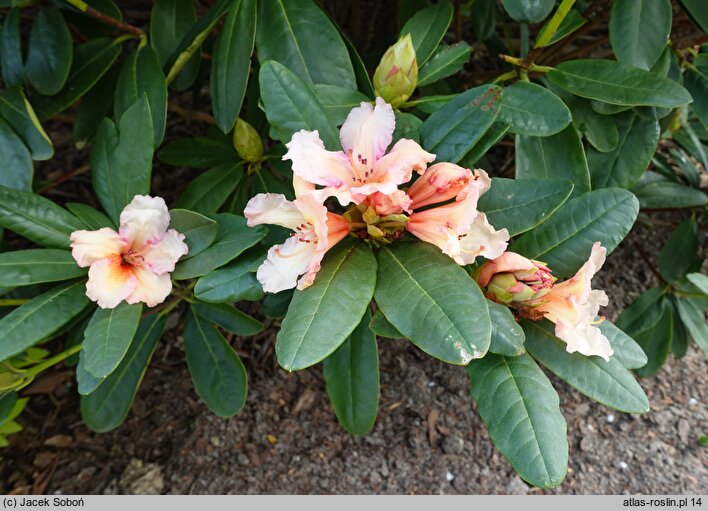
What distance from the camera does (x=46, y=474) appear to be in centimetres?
170

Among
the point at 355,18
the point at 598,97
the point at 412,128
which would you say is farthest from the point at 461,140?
the point at 355,18

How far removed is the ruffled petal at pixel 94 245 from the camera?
3.07 ft

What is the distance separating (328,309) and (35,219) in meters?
0.58

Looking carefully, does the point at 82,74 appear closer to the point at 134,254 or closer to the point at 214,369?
the point at 134,254

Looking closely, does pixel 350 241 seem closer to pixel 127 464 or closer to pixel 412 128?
pixel 412 128

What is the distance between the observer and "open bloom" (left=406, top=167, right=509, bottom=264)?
30.0 inches

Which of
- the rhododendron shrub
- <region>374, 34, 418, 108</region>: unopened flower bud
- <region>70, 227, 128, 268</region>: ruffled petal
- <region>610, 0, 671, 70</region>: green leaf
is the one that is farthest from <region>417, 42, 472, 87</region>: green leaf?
<region>70, 227, 128, 268</region>: ruffled petal

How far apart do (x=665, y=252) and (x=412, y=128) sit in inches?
49.6

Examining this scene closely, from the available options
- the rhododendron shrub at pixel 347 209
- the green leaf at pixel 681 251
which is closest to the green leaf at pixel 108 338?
the rhododendron shrub at pixel 347 209

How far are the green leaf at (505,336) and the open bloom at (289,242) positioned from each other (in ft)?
0.81

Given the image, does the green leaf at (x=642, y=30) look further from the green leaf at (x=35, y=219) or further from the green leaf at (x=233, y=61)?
the green leaf at (x=35, y=219)

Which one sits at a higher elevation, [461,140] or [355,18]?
[461,140]

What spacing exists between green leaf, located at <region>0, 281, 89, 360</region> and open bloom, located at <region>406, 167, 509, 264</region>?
590 millimetres

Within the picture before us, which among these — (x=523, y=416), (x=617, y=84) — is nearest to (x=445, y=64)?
(x=617, y=84)
